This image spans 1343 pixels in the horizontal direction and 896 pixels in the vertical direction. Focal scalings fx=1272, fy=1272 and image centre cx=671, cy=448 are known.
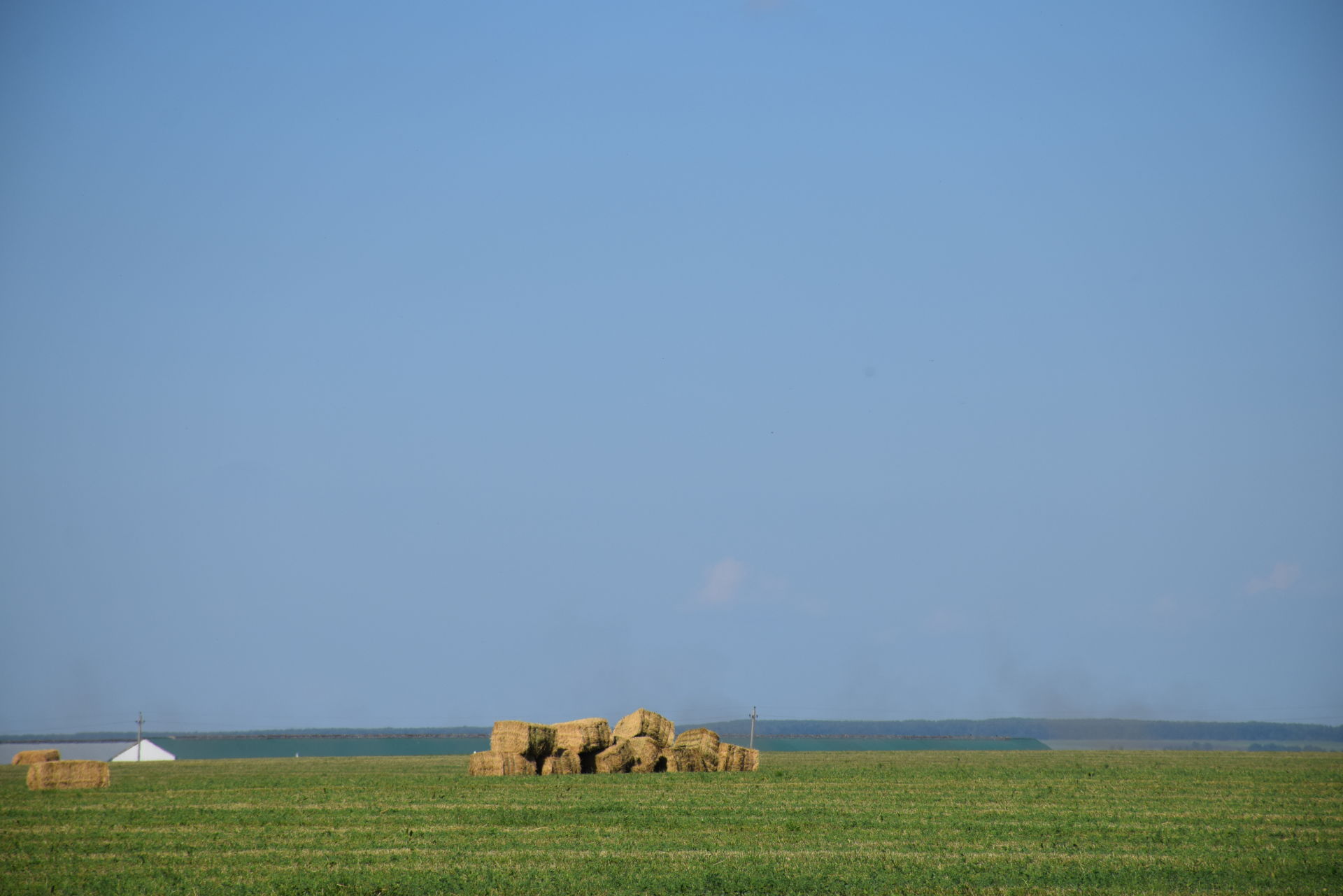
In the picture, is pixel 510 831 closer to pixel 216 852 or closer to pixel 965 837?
pixel 216 852

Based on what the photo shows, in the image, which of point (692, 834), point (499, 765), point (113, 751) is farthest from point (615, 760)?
point (113, 751)

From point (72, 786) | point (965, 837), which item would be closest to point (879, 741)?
point (72, 786)

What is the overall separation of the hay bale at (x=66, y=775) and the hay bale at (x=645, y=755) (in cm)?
1305

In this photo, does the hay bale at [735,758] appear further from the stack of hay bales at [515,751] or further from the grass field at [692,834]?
the stack of hay bales at [515,751]

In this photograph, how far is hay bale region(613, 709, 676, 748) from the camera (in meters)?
35.8

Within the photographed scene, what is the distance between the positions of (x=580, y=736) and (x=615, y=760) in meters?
1.30

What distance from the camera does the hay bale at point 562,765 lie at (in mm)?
32938

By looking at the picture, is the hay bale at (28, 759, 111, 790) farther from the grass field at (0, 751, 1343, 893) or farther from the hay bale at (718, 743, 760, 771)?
the hay bale at (718, 743, 760, 771)

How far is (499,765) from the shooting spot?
106 feet

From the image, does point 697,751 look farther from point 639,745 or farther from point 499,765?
point 499,765

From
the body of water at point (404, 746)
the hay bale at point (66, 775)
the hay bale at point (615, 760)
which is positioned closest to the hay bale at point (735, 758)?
the hay bale at point (615, 760)

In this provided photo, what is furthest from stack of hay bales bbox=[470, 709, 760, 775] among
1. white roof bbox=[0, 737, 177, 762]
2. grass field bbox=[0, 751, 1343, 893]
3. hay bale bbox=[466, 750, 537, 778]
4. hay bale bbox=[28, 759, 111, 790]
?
white roof bbox=[0, 737, 177, 762]

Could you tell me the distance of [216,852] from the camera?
1827cm

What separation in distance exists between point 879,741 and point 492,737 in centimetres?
5381
